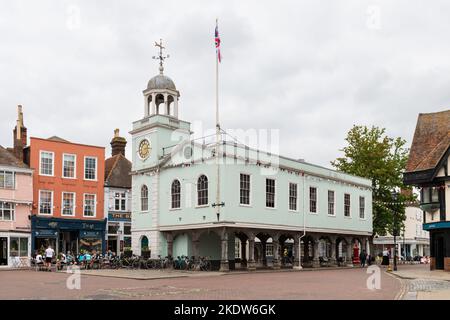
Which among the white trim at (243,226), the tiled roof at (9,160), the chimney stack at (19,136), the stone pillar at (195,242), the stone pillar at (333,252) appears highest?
the chimney stack at (19,136)

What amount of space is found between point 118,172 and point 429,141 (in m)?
27.3

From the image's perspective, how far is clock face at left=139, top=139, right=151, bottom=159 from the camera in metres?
40.9

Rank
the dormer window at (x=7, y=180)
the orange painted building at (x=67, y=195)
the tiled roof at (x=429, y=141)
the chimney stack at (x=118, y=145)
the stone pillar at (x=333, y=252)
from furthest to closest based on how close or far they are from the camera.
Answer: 1. the chimney stack at (x=118, y=145)
2. the orange painted building at (x=67, y=195)
3. the stone pillar at (x=333, y=252)
4. the dormer window at (x=7, y=180)
5. the tiled roof at (x=429, y=141)

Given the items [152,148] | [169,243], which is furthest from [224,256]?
[152,148]

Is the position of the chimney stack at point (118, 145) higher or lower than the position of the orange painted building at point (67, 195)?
higher

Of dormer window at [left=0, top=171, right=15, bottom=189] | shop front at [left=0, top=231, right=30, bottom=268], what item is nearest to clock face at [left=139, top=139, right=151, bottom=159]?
dormer window at [left=0, top=171, right=15, bottom=189]

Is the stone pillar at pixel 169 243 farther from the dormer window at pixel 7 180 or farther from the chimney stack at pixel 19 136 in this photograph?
the chimney stack at pixel 19 136

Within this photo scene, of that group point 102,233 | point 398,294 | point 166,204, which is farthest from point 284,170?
point 398,294

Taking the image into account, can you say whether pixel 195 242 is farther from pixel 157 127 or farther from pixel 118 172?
pixel 118 172

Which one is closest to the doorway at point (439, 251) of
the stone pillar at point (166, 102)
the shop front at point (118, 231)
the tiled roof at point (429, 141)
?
the tiled roof at point (429, 141)

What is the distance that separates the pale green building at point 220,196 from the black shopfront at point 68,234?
22.5ft

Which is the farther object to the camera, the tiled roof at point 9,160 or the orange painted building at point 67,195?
the orange painted building at point 67,195

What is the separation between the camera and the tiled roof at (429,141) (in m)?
34.8
